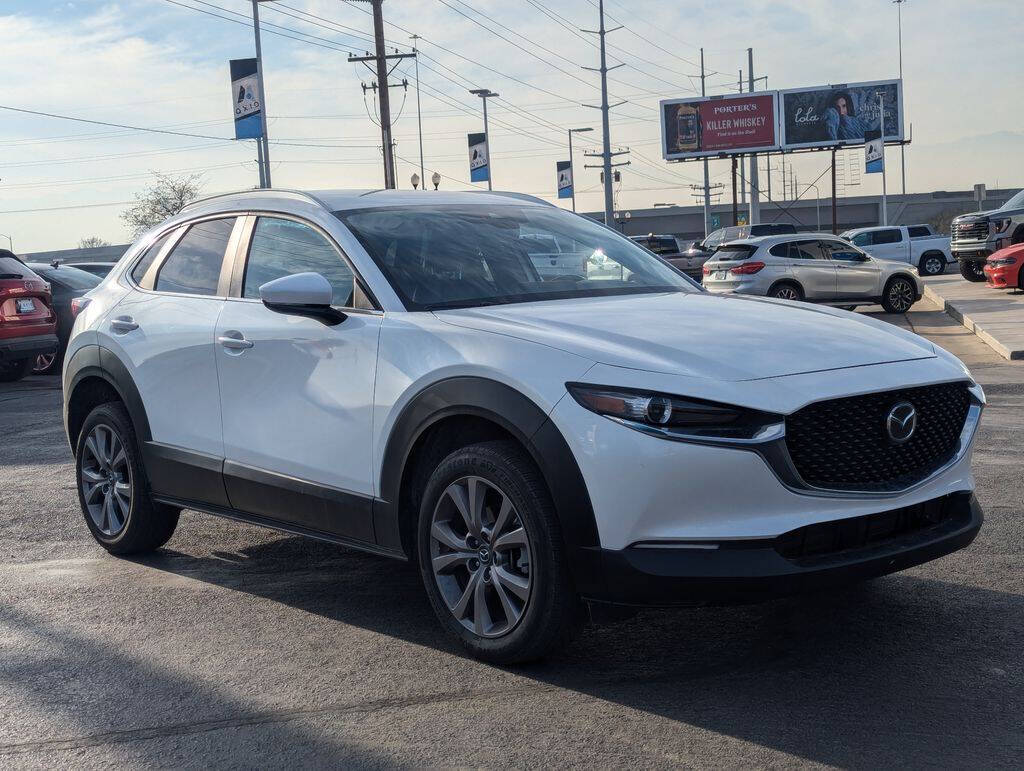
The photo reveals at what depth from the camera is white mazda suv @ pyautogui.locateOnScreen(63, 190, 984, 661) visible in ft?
12.4

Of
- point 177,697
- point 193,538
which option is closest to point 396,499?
point 177,697

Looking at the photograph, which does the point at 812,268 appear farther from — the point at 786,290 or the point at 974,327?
the point at 974,327

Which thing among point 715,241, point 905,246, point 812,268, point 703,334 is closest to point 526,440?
point 703,334

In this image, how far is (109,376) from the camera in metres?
6.06

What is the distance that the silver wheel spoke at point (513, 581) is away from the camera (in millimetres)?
4125

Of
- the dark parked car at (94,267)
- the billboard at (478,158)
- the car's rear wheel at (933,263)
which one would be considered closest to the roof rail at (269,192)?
the dark parked car at (94,267)

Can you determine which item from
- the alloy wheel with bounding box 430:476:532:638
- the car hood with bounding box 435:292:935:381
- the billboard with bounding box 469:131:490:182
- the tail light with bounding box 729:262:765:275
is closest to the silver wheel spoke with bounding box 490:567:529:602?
the alloy wheel with bounding box 430:476:532:638

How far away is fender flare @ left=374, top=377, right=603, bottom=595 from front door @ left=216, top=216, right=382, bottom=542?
0.69 feet

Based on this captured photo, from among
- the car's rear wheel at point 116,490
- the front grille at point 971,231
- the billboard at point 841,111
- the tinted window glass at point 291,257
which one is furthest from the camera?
the billboard at point 841,111

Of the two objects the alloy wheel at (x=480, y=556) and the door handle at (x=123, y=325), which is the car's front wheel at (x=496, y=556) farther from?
the door handle at (x=123, y=325)

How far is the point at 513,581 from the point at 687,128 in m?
65.7

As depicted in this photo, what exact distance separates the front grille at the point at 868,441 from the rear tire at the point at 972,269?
25.4 m

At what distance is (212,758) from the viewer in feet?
11.9

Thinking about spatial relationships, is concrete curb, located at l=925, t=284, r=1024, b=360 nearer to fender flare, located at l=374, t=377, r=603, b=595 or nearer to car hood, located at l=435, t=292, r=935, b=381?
car hood, located at l=435, t=292, r=935, b=381
